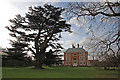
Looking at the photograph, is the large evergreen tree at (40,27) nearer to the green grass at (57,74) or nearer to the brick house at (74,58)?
the green grass at (57,74)

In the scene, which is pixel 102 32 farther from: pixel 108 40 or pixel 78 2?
pixel 78 2

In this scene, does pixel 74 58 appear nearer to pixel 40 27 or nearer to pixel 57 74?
pixel 40 27

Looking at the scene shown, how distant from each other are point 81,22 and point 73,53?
31.4 m

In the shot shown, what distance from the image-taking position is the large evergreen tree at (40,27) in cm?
2353

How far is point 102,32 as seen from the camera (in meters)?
9.90

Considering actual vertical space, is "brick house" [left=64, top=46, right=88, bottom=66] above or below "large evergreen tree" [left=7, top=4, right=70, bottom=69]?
below

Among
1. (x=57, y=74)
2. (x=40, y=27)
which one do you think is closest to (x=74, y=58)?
(x=40, y=27)

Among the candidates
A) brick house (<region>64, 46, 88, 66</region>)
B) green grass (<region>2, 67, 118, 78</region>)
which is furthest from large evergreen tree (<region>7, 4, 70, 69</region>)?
brick house (<region>64, 46, 88, 66</region>)

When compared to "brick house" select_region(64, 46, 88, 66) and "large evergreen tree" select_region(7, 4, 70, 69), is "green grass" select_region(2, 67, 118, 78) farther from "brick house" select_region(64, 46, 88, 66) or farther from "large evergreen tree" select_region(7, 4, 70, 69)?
"brick house" select_region(64, 46, 88, 66)

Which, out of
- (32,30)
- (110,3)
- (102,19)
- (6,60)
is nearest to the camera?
(110,3)

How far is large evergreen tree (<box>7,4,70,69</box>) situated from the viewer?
2353cm

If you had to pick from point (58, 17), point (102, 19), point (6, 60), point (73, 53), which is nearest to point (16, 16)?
point (58, 17)

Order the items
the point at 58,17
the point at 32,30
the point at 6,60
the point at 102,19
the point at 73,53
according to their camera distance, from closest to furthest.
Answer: the point at 102,19 → the point at 58,17 → the point at 32,30 → the point at 6,60 → the point at 73,53

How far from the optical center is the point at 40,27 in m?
24.4
